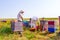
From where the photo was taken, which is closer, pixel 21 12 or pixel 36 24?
pixel 21 12

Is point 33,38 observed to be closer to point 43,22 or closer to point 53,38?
point 53,38

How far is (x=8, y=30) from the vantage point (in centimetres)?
1281

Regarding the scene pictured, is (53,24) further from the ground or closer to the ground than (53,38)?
further from the ground

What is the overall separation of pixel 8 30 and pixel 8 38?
2.45 metres

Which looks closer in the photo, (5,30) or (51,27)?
(5,30)

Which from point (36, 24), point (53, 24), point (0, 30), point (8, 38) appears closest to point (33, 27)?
point (36, 24)

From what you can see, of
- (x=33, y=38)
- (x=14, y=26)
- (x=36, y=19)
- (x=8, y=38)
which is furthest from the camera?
(x=36, y=19)

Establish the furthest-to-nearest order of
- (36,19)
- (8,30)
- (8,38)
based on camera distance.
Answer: (36,19), (8,30), (8,38)

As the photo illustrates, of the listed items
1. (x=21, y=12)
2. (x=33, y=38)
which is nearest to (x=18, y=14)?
(x=21, y=12)

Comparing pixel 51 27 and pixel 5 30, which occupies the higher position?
pixel 51 27

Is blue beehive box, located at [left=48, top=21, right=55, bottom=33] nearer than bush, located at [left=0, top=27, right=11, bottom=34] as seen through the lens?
No

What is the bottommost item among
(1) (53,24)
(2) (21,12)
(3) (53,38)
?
(3) (53,38)

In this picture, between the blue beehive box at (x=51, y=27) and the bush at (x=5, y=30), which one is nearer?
the bush at (x=5, y=30)

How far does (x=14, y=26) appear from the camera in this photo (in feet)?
39.2
